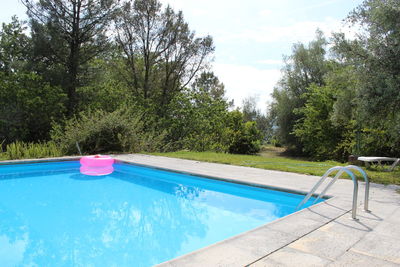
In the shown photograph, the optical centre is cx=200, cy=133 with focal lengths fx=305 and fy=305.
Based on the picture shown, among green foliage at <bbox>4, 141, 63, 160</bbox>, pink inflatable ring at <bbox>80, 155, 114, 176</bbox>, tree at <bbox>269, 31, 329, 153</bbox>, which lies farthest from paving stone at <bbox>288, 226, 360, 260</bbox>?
tree at <bbox>269, 31, 329, 153</bbox>

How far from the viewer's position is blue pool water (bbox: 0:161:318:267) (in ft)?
11.0

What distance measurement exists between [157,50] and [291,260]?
591 inches

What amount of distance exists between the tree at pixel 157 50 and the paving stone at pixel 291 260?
1359 cm

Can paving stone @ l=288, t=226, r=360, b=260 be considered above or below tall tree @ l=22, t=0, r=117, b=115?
below

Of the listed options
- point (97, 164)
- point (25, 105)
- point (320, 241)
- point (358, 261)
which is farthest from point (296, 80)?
point (358, 261)

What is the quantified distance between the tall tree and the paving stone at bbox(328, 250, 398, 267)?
549 inches

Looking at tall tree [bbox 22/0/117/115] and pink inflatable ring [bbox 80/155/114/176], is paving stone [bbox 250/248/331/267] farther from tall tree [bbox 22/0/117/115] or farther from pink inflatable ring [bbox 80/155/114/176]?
tall tree [bbox 22/0/117/115]

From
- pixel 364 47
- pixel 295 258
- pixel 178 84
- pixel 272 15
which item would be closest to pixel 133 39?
pixel 178 84

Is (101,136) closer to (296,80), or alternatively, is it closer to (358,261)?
(358,261)

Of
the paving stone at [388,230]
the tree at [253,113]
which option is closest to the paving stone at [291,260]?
the paving stone at [388,230]

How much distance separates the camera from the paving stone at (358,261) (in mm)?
2204

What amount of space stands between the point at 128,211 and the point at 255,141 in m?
15.9

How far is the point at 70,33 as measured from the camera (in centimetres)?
1409

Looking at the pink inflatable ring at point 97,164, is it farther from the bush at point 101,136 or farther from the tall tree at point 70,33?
the tall tree at point 70,33
